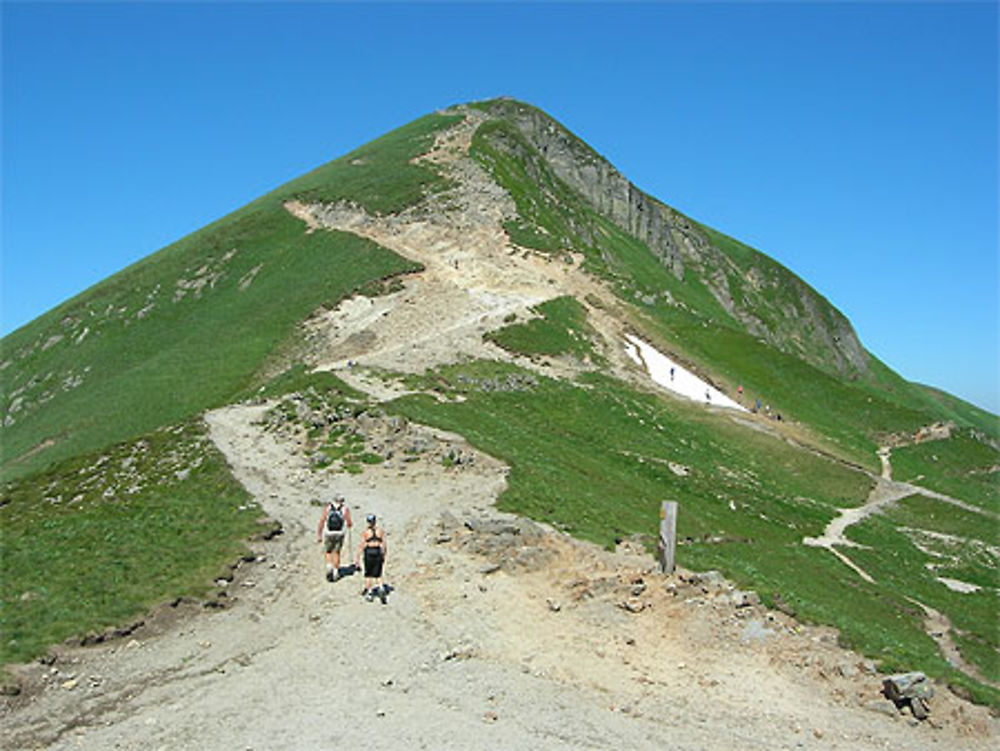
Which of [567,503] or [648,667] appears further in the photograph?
[567,503]

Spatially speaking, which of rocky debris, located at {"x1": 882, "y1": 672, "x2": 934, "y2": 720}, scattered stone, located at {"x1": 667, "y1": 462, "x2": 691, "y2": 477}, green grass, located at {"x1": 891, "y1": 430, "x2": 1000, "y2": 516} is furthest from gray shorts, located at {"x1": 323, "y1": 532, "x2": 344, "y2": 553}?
green grass, located at {"x1": 891, "y1": 430, "x2": 1000, "y2": 516}

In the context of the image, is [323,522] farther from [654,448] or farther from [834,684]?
[654,448]

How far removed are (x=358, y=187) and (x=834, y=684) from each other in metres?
98.2

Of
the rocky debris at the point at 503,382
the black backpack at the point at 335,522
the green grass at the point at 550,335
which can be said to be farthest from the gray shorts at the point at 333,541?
the green grass at the point at 550,335

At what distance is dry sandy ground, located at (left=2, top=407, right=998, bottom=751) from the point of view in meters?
15.1

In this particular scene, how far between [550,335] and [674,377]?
12.2 metres

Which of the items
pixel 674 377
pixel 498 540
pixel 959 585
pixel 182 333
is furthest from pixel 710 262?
pixel 498 540

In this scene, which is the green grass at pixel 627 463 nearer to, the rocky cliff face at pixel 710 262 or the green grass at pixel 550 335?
the green grass at pixel 550 335

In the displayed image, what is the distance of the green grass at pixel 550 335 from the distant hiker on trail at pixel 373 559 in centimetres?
4048

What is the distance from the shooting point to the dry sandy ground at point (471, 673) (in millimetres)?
15094

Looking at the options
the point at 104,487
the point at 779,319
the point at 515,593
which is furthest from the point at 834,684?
the point at 779,319

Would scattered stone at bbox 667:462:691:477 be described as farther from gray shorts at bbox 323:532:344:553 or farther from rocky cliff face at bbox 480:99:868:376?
rocky cliff face at bbox 480:99:868:376

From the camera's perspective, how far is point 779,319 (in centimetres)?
16412

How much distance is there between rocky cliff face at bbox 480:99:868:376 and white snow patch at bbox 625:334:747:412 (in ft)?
231
